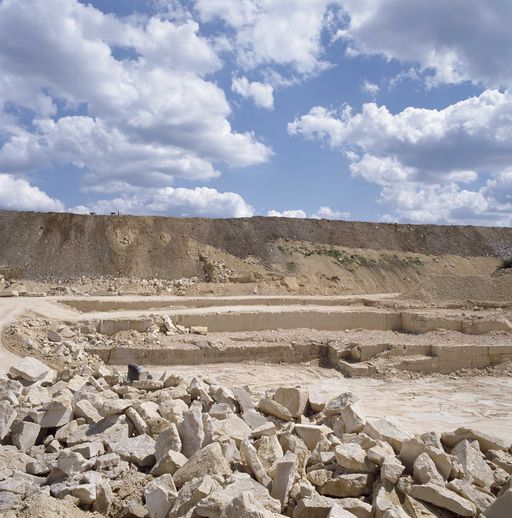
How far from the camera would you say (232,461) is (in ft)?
17.0

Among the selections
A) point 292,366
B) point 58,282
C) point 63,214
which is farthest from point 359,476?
point 63,214

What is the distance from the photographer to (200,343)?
14.5 meters

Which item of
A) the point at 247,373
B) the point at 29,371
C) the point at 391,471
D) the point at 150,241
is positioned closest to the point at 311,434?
the point at 391,471

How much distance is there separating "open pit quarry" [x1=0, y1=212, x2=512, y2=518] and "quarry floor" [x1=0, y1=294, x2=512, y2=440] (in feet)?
0.26

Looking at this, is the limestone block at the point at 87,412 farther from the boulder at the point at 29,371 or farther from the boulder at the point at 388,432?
the boulder at the point at 388,432

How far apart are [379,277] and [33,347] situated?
860 inches

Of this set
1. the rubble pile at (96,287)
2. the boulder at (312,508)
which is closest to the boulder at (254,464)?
the boulder at (312,508)

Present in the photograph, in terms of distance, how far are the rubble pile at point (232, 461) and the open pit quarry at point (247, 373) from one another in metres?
0.02

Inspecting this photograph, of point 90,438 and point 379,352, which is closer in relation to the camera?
point 90,438

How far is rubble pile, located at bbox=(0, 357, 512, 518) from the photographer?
4453 mm

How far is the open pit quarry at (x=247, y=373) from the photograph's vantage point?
15.6 feet

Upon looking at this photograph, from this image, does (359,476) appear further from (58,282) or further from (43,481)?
(58,282)

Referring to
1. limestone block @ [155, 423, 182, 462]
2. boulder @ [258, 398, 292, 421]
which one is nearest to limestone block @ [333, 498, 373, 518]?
limestone block @ [155, 423, 182, 462]

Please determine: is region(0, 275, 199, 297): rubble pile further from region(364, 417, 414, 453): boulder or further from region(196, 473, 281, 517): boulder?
region(196, 473, 281, 517): boulder
